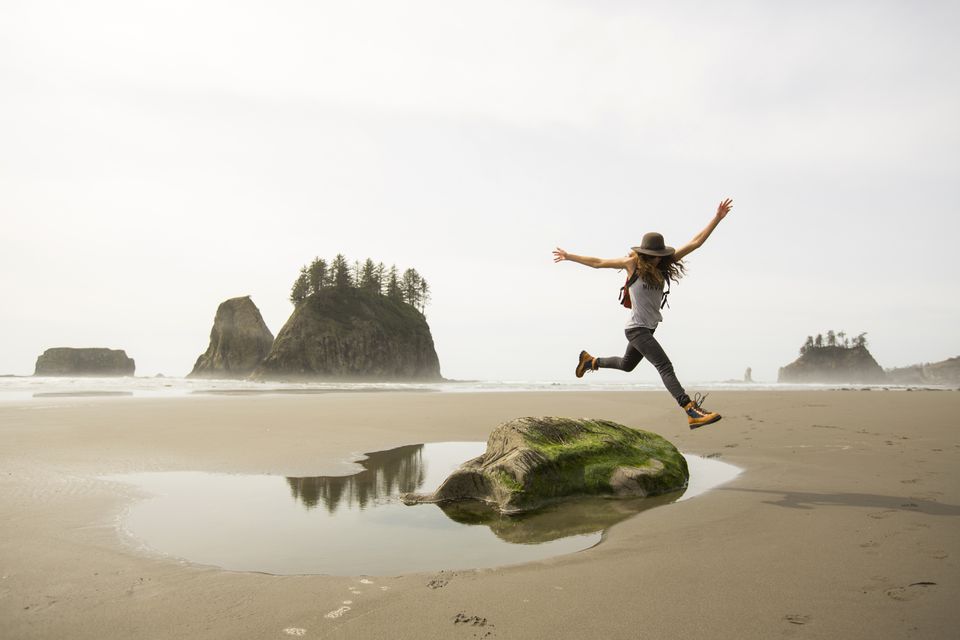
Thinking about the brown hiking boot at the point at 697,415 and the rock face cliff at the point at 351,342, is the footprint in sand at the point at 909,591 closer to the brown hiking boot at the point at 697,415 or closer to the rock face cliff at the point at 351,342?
the brown hiking boot at the point at 697,415

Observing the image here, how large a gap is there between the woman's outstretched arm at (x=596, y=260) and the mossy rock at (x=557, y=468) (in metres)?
1.91

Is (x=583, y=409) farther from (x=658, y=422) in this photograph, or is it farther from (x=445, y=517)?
(x=445, y=517)

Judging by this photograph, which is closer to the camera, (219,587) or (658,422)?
(219,587)

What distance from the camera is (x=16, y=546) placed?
3441 millimetres

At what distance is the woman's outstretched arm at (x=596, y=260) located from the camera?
6302mm

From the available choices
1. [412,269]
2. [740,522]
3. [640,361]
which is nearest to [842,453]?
[640,361]

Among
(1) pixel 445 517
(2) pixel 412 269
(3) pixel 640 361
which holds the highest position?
(2) pixel 412 269

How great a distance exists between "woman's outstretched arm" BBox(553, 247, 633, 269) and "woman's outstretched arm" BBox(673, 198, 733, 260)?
555mm

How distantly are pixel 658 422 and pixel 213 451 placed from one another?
861cm

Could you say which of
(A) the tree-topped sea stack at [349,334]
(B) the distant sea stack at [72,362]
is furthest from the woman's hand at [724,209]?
(B) the distant sea stack at [72,362]

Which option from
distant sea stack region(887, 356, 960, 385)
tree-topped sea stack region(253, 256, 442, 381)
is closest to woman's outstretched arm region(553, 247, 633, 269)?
tree-topped sea stack region(253, 256, 442, 381)

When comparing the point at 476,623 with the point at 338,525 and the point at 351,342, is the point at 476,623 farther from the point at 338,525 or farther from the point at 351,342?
the point at 351,342

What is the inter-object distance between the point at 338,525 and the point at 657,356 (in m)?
3.83

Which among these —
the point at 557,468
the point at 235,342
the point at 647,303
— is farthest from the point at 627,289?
the point at 235,342
